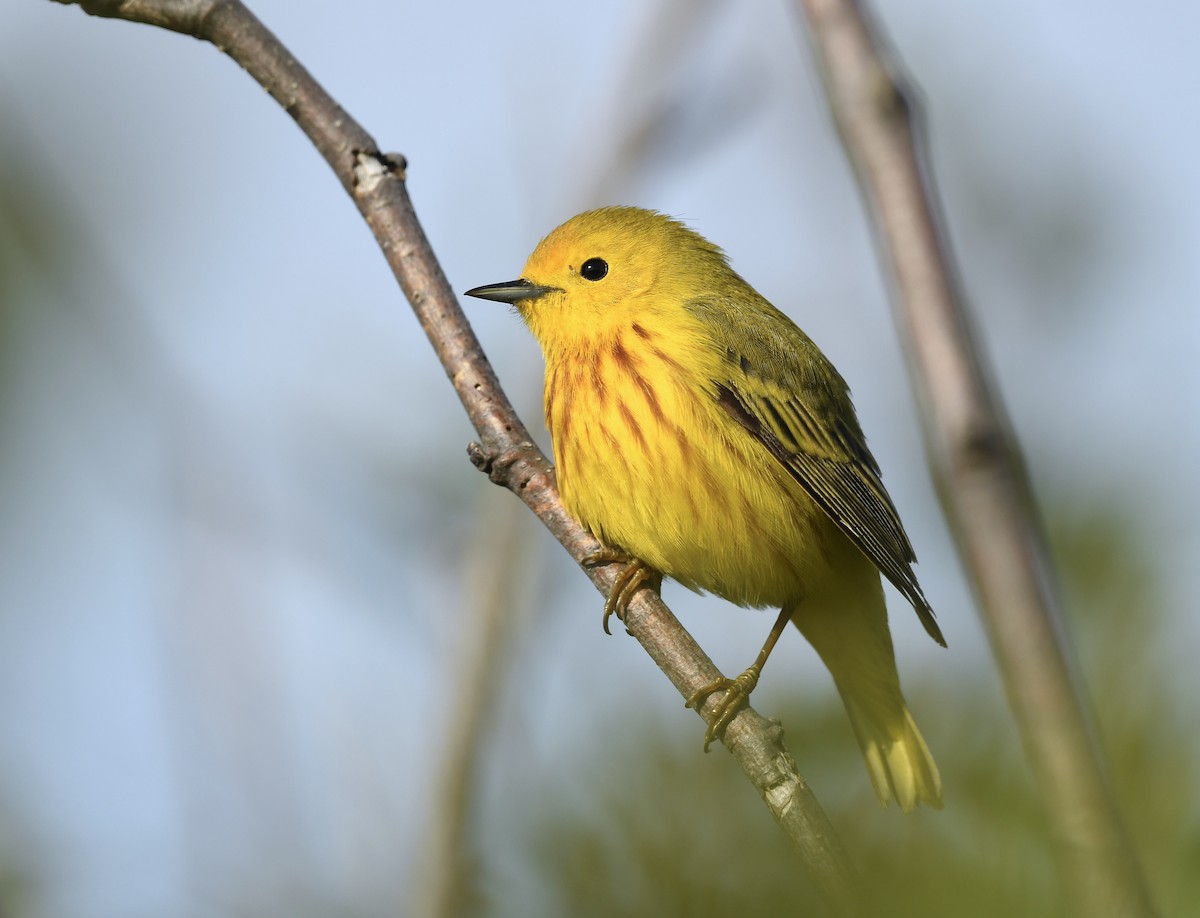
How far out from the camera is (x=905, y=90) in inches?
54.1

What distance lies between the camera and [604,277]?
5453mm

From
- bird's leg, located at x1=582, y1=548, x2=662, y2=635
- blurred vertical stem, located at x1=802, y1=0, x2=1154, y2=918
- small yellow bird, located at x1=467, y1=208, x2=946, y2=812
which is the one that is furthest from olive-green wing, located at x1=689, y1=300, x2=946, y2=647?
blurred vertical stem, located at x1=802, y1=0, x2=1154, y2=918

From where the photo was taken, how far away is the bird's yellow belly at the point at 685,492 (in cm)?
462

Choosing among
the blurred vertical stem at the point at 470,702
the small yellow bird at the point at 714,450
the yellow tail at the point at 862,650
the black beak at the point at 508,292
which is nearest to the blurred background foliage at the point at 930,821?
the blurred vertical stem at the point at 470,702

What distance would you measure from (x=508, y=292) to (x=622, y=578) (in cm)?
167

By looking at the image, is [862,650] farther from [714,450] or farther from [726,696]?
[726,696]

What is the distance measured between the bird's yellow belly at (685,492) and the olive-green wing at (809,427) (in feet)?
0.32

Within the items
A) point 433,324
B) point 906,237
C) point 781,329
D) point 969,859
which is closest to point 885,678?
point 781,329

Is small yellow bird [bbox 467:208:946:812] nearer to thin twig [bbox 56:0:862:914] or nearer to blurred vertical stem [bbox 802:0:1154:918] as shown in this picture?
thin twig [bbox 56:0:862:914]

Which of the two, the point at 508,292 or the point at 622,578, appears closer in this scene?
the point at 622,578

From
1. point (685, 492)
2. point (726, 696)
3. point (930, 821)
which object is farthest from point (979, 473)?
point (685, 492)

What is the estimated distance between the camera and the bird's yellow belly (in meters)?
4.62

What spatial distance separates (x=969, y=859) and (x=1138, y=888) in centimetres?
54

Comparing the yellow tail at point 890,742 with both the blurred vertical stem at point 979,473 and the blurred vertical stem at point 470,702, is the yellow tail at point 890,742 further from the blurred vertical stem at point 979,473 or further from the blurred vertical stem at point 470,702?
the blurred vertical stem at point 979,473
